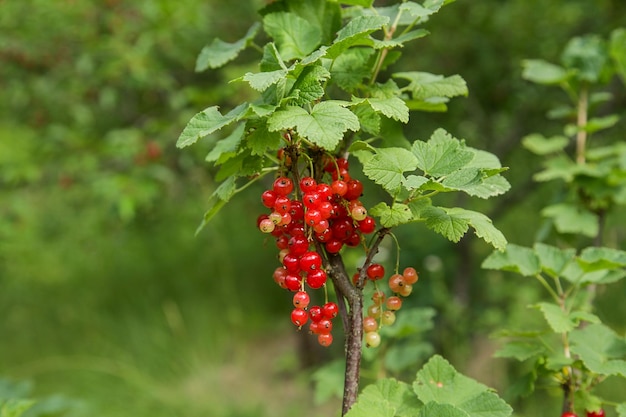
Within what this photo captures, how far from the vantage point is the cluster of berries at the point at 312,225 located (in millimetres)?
889

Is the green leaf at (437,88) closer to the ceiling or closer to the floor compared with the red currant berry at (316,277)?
closer to the ceiling

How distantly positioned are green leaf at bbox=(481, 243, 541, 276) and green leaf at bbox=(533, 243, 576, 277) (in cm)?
2

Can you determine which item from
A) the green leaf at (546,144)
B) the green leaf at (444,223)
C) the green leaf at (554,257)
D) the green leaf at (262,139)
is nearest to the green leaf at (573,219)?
the green leaf at (546,144)

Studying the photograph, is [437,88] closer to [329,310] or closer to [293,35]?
[293,35]

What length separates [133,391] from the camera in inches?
156

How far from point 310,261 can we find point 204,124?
273 millimetres

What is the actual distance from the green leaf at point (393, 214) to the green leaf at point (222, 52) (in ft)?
1.44

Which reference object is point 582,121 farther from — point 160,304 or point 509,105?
point 160,304

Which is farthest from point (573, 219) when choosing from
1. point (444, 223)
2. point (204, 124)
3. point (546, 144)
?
point (204, 124)

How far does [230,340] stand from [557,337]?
2450mm

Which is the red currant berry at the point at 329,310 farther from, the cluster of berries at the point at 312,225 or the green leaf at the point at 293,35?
the green leaf at the point at 293,35

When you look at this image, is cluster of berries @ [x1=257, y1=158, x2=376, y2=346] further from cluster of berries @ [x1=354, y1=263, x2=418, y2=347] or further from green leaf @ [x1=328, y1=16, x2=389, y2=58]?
green leaf @ [x1=328, y1=16, x2=389, y2=58]

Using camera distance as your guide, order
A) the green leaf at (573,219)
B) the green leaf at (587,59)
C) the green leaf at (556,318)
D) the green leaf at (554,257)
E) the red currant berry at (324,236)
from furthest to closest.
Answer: the green leaf at (587,59) < the green leaf at (573,219) < the green leaf at (554,257) < the green leaf at (556,318) < the red currant berry at (324,236)

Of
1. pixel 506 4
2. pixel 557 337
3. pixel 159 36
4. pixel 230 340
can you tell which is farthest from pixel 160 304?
pixel 506 4
